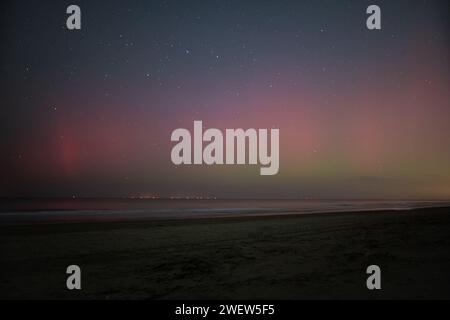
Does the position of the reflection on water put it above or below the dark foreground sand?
below

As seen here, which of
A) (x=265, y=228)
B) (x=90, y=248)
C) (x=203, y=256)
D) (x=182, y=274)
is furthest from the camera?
(x=265, y=228)

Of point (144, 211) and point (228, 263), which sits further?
point (144, 211)

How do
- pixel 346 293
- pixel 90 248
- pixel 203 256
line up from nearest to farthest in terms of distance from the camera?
pixel 346 293 < pixel 203 256 < pixel 90 248

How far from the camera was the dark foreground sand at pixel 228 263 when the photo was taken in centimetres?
426

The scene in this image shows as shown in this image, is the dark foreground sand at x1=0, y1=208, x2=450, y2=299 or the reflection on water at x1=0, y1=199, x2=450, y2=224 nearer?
the dark foreground sand at x1=0, y1=208, x2=450, y2=299

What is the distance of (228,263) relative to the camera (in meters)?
5.43

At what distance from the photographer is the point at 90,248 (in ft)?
21.4

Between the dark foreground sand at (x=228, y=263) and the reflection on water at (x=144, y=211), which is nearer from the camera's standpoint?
the dark foreground sand at (x=228, y=263)

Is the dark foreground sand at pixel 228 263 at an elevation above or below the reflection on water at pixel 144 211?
above

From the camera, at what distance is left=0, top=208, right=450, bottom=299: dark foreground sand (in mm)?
4262
